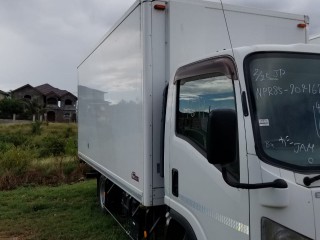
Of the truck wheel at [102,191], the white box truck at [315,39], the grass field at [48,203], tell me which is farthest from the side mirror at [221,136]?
the truck wheel at [102,191]

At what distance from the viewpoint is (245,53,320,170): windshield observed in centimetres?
251

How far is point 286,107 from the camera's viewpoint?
2623mm

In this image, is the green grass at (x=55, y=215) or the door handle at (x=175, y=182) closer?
the door handle at (x=175, y=182)

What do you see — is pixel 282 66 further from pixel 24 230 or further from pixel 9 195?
pixel 9 195

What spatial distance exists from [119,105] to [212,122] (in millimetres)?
2887

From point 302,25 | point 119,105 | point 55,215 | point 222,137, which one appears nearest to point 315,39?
point 302,25

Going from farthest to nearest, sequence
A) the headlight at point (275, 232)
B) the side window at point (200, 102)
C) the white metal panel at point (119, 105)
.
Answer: the white metal panel at point (119, 105) → the side window at point (200, 102) → the headlight at point (275, 232)

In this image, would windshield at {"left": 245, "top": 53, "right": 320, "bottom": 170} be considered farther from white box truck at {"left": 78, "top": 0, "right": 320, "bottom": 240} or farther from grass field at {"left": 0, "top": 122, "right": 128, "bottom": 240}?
grass field at {"left": 0, "top": 122, "right": 128, "bottom": 240}

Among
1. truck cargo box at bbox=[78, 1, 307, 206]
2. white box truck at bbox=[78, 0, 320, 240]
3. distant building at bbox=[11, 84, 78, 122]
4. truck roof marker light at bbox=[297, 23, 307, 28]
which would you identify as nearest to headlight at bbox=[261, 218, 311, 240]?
white box truck at bbox=[78, 0, 320, 240]

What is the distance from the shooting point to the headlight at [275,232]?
229 cm

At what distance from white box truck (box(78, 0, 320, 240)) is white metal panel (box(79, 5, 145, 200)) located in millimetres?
23

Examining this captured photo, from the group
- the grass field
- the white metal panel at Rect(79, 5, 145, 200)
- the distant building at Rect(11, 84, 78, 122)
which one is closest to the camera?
the white metal panel at Rect(79, 5, 145, 200)

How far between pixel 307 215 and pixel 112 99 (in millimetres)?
3787

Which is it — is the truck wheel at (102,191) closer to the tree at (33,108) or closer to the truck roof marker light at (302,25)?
the truck roof marker light at (302,25)
